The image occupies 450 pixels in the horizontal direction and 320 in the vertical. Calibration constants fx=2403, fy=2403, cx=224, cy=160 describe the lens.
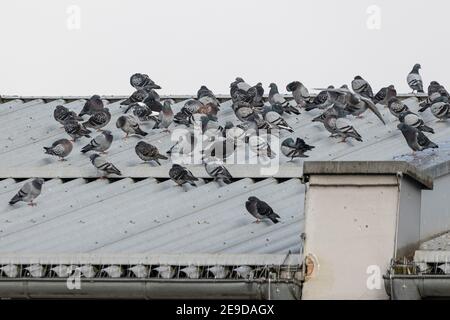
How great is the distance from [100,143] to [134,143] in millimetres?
1241

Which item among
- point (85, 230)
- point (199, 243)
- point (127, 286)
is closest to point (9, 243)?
point (85, 230)

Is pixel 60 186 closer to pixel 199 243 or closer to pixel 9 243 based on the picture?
pixel 9 243

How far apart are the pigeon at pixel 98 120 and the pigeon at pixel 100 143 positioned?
1921 mm

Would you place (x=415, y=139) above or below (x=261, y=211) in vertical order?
above

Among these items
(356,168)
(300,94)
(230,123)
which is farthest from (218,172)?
(300,94)

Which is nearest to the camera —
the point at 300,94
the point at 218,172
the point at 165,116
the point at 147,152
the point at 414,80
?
the point at 218,172

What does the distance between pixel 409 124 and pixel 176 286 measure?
12.4 meters

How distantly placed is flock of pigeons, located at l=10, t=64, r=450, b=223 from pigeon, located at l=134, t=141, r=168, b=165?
18 millimetres

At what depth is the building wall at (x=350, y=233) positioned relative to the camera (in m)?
30.3

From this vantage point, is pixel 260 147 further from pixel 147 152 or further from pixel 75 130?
pixel 75 130

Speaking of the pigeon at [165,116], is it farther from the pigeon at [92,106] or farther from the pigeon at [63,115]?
the pigeon at [63,115]

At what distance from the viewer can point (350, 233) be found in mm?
30531

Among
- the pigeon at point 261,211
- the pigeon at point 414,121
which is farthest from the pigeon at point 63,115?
the pigeon at point 261,211

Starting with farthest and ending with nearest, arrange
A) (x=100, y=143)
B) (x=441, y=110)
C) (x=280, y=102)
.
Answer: (x=280, y=102) < (x=441, y=110) < (x=100, y=143)
